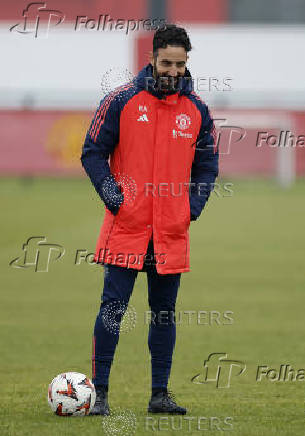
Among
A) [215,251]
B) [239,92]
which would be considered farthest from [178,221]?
[239,92]

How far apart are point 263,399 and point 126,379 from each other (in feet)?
3.56

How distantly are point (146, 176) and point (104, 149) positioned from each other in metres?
0.27

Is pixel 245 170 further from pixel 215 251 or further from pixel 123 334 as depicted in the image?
pixel 123 334

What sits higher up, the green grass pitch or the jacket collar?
the jacket collar

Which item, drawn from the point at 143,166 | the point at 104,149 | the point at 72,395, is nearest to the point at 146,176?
the point at 143,166

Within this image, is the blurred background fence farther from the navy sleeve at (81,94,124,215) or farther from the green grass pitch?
the navy sleeve at (81,94,124,215)

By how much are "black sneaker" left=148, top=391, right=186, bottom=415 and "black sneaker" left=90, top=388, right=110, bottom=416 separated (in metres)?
0.28

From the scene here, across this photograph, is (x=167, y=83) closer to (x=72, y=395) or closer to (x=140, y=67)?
(x=72, y=395)

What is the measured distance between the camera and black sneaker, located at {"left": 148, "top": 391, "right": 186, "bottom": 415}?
246 inches

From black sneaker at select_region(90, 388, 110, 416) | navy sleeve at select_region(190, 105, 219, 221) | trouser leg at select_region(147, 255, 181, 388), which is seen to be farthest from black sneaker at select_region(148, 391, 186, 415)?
navy sleeve at select_region(190, 105, 219, 221)

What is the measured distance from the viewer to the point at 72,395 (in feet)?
19.9

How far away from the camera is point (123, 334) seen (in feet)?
31.0

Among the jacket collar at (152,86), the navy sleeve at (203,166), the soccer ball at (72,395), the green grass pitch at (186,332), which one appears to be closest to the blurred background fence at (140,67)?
the green grass pitch at (186,332)

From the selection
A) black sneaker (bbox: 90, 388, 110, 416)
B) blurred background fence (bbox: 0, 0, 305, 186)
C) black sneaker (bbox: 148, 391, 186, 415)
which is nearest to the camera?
black sneaker (bbox: 90, 388, 110, 416)
